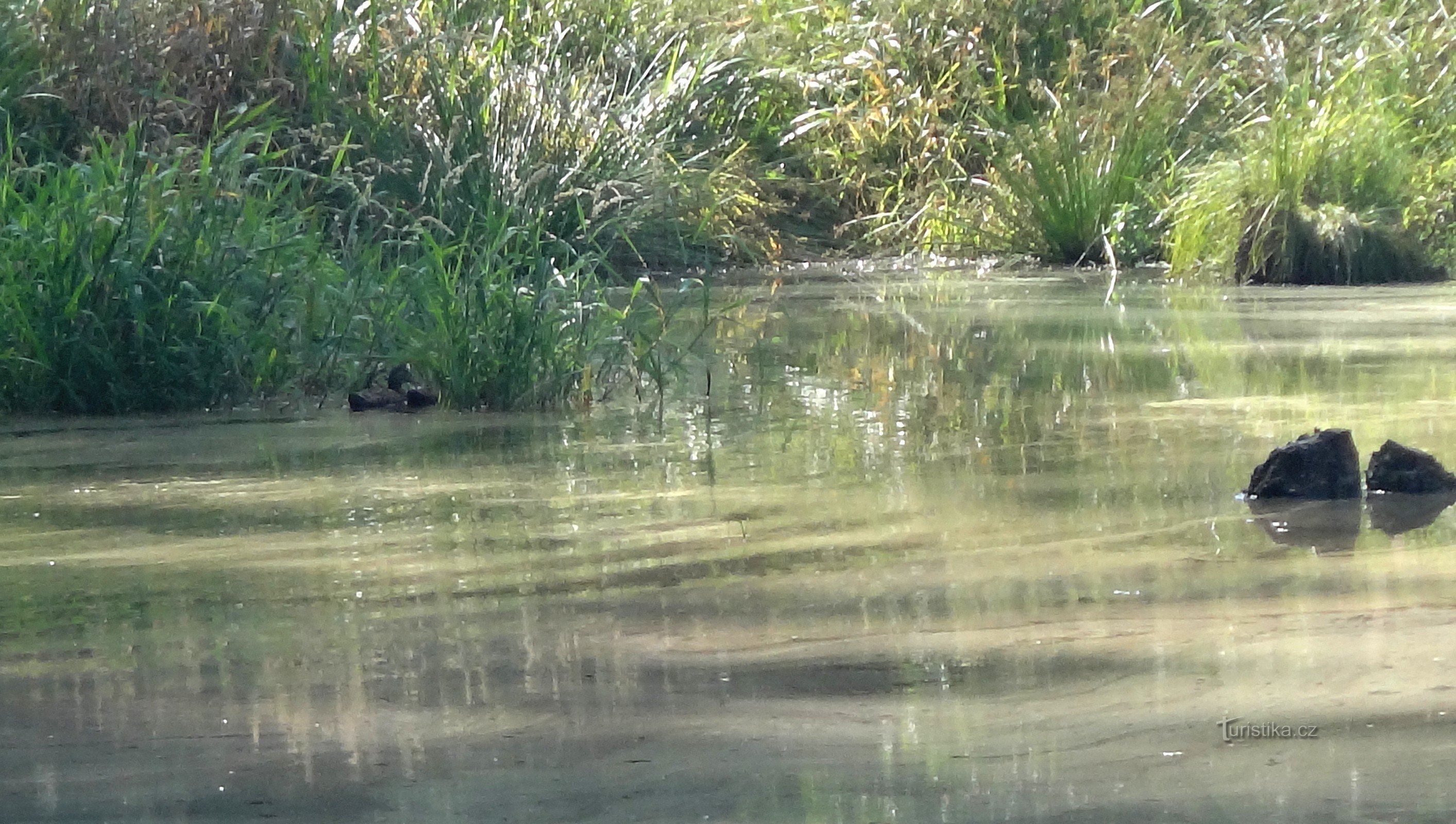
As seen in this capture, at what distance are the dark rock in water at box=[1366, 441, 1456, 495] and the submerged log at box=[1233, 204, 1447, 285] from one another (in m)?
5.36

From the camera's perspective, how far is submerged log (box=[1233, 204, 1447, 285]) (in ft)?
29.0

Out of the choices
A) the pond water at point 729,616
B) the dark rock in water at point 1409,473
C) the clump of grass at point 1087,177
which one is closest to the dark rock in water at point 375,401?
the pond water at point 729,616

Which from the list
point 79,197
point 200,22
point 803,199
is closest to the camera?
point 79,197

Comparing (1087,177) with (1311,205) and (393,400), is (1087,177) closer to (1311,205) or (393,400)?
(1311,205)

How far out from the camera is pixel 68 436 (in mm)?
4816

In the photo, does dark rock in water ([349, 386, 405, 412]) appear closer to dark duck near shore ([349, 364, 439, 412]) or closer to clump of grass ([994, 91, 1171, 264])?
dark duck near shore ([349, 364, 439, 412])

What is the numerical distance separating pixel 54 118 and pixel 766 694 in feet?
18.9

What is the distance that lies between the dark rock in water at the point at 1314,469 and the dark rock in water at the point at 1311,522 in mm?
18

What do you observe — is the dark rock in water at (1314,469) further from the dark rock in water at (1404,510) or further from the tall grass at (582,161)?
the tall grass at (582,161)

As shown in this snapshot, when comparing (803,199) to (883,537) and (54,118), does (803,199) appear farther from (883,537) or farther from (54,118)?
(883,537)

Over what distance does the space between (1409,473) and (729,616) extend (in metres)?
1.38

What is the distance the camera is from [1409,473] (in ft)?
11.8

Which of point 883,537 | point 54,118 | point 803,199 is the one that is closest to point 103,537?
point 883,537

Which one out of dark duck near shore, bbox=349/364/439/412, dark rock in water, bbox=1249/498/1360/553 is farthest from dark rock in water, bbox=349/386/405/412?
dark rock in water, bbox=1249/498/1360/553
